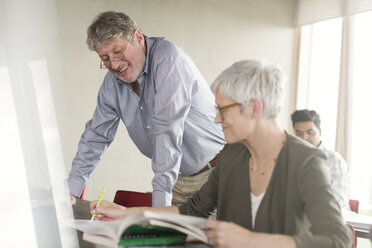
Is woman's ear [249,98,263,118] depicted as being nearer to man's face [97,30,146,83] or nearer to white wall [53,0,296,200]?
man's face [97,30,146,83]

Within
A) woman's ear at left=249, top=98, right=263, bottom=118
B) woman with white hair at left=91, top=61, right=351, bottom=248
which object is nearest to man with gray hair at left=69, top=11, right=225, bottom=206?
woman with white hair at left=91, top=61, right=351, bottom=248

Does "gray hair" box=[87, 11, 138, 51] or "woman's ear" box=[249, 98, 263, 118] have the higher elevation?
"gray hair" box=[87, 11, 138, 51]

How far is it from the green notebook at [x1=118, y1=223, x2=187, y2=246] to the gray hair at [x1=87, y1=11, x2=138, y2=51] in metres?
1.05

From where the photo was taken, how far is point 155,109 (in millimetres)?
1918

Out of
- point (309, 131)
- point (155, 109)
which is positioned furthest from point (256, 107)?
point (309, 131)

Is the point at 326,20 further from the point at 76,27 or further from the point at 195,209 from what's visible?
the point at 195,209

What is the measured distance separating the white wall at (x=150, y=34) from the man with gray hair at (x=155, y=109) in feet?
8.84

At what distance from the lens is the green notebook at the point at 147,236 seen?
3.26 feet

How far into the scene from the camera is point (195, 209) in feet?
5.04

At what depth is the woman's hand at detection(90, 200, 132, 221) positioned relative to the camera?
1478 millimetres

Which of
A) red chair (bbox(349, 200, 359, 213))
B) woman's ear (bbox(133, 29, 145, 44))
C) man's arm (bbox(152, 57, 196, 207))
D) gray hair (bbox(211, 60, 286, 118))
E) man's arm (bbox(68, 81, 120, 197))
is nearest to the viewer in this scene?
gray hair (bbox(211, 60, 286, 118))

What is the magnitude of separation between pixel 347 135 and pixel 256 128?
4.67 m

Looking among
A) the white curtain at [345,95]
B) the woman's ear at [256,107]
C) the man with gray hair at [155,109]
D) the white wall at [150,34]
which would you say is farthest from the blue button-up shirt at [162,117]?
the white curtain at [345,95]

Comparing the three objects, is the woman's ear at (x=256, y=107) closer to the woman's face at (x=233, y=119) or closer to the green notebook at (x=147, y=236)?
the woman's face at (x=233, y=119)
